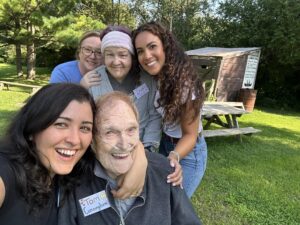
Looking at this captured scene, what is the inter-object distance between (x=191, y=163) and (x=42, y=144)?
1224mm

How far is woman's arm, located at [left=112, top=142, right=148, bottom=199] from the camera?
186 centimetres

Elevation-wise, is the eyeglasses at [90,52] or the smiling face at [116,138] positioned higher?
the eyeglasses at [90,52]

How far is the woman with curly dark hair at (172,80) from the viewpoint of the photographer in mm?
2238

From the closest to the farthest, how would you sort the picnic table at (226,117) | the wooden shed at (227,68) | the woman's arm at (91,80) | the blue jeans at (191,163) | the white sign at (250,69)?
1. the woman's arm at (91,80)
2. the blue jeans at (191,163)
3. the picnic table at (226,117)
4. the wooden shed at (227,68)
5. the white sign at (250,69)

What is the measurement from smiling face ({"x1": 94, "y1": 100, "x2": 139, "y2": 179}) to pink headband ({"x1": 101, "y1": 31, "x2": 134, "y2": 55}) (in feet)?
1.56

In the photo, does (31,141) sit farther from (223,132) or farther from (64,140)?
(223,132)

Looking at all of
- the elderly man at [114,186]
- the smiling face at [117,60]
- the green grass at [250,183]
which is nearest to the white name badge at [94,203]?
the elderly man at [114,186]

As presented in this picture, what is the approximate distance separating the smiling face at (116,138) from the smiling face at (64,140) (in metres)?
0.13

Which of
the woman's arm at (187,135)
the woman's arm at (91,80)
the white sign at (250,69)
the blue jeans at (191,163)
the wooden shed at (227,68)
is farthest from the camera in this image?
the white sign at (250,69)

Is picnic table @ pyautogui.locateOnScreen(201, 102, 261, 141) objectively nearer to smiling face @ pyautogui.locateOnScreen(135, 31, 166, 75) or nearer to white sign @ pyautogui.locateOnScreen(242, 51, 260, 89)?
smiling face @ pyautogui.locateOnScreen(135, 31, 166, 75)

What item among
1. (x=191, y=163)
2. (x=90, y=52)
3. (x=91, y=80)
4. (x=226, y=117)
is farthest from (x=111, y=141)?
(x=226, y=117)

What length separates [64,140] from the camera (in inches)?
64.4

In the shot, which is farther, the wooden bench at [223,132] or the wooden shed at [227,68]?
the wooden shed at [227,68]

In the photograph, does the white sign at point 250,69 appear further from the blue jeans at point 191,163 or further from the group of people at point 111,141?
the group of people at point 111,141
